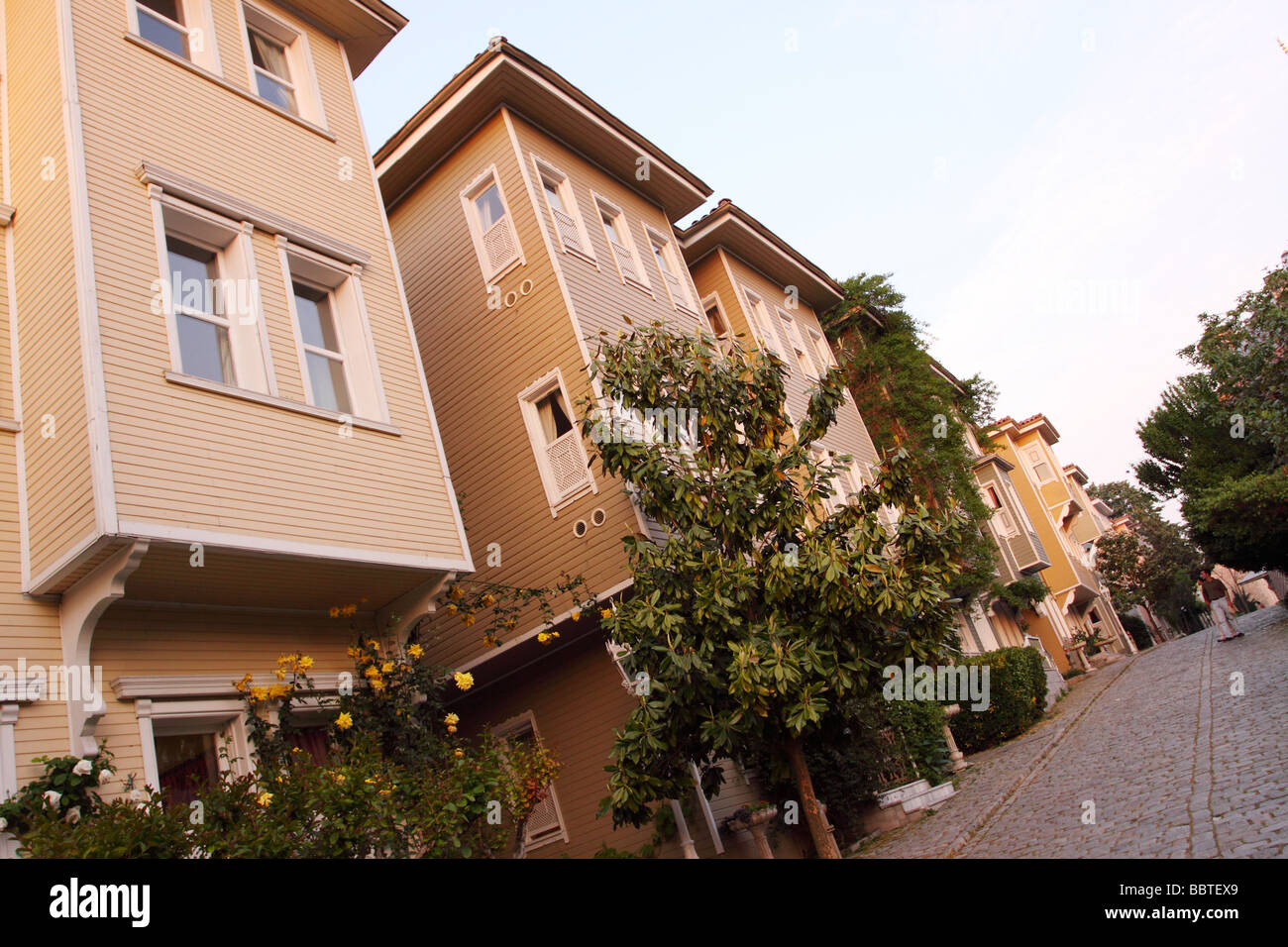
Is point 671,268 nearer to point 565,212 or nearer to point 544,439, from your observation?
point 565,212

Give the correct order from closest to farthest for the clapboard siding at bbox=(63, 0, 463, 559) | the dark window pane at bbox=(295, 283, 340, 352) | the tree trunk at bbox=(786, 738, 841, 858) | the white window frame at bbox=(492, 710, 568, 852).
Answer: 1. the clapboard siding at bbox=(63, 0, 463, 559)
2. the tree trunk at bbox=(786, 738, 841, 858)
3. the dark window pane at bbox=(295, 283, 340, 352)
4. the white window frame at bbox=(492, 710, 568, 852)

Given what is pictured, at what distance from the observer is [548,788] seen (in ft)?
40.7

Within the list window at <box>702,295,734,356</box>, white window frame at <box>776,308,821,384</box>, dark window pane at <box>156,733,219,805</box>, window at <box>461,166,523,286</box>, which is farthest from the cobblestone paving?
window at <box>461,166,523,286</box>

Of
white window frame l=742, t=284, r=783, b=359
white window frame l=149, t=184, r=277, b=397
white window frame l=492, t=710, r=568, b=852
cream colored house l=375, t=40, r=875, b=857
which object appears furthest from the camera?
white window frame l=742, t=284, r=783, b=359

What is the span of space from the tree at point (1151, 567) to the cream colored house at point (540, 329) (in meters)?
39.9

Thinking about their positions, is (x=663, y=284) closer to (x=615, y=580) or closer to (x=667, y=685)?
(x=615, y=580)

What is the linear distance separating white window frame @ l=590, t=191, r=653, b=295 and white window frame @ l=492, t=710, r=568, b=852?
292 inches

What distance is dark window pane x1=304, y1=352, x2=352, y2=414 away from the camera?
10219mm

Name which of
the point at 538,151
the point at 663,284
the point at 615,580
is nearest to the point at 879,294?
the point at 663,284

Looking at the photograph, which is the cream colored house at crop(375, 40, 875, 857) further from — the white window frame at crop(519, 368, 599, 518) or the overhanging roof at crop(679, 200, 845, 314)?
the overhanging roof at crop(679, 200, 845, 314)

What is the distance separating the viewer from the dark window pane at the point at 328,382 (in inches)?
402

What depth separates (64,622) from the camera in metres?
7.53

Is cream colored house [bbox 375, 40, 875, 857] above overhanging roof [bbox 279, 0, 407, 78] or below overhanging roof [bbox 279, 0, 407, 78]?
below
